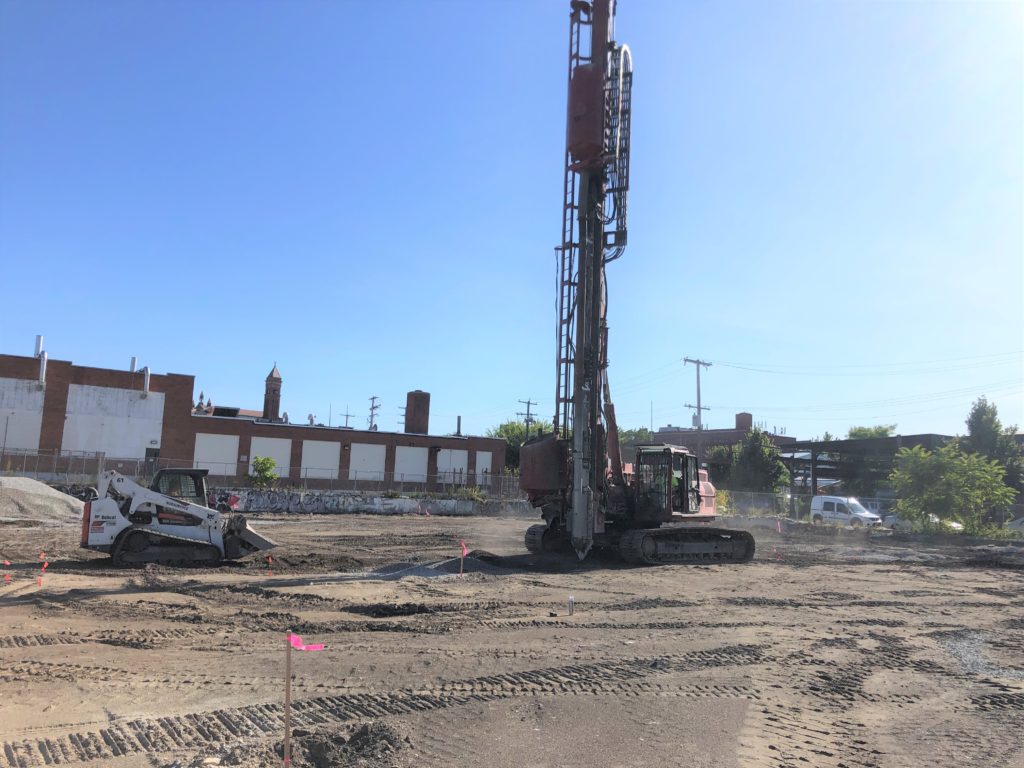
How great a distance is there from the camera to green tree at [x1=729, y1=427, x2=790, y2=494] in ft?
173

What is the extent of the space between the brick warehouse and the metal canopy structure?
24891 mm

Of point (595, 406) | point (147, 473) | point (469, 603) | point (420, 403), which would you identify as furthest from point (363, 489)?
point (469, 603)

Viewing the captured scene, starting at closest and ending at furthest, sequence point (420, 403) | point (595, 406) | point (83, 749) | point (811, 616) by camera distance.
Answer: point (83, 749) < point (811, 616) < point (595, 406) < point (420, 403)

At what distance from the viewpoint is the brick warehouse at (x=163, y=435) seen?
45.5 meters

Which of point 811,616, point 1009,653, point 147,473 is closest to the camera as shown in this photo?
point 1009,653

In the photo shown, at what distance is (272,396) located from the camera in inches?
2653

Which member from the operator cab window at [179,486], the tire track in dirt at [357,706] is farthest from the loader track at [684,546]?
the operator cab window at [179,486]

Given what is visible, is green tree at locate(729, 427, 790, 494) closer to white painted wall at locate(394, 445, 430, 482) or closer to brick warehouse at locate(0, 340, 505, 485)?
brick warehouse at locate(0, 340, 505, 485)

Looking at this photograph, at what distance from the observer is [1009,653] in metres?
8.66

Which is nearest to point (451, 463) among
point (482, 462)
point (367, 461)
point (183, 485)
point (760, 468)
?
point (482, 462)

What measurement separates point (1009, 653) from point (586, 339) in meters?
9.80

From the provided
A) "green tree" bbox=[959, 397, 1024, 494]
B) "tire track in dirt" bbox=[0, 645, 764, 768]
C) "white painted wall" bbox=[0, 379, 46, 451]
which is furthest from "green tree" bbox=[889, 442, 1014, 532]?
"white painted wall" bbox=[0, 379, 46, 451]

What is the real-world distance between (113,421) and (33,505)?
24.3m

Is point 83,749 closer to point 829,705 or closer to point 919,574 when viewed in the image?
point 829,705
